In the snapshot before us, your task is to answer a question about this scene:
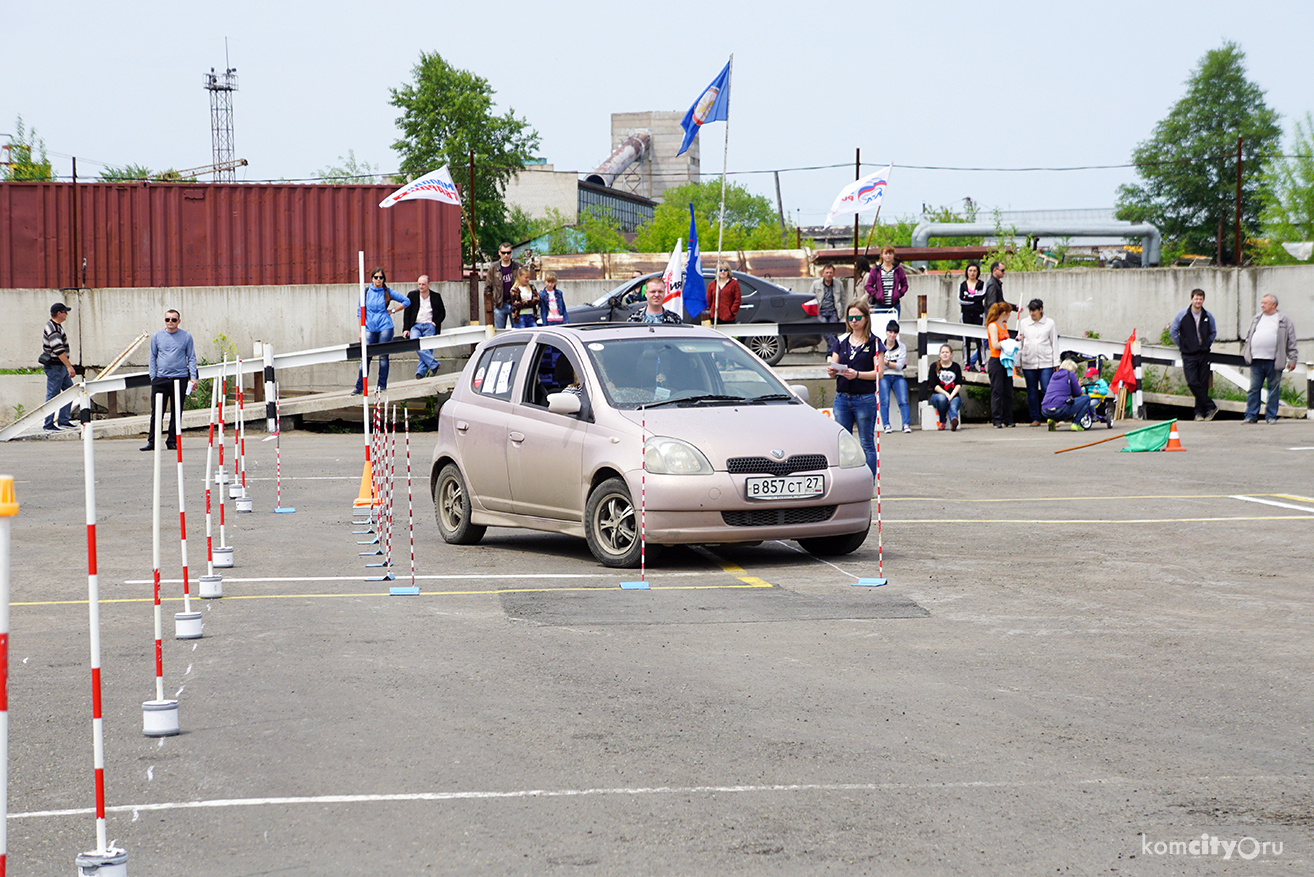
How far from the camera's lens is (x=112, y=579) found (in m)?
9.76

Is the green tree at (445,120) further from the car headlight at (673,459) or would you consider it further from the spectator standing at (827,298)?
the car headlight at (673,459)

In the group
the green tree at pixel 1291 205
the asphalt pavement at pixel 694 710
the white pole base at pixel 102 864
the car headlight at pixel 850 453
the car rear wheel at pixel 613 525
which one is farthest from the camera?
the green tree at pixel 1291 205

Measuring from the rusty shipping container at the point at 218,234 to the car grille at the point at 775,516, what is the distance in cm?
2201

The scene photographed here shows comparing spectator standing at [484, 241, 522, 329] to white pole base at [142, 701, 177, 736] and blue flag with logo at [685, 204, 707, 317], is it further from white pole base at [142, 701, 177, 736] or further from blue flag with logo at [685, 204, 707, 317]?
white pole base at [142, 701, 177, 736]

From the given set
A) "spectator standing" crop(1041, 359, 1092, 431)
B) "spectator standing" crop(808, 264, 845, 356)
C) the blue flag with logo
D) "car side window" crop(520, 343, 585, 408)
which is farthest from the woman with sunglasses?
"car side window" crop(520, 343, 585, 408)

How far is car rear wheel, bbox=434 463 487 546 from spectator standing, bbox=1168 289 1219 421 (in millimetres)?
14797

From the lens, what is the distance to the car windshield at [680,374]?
1039 centimetres

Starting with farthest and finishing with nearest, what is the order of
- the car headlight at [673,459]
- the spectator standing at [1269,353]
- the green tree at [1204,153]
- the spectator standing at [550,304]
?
the green tree at [1204,153] → the spectator standing at [550,304] → the spectator standing at [1269,353] → the car headlight at [673,459]

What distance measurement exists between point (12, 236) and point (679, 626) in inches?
1036

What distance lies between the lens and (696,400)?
34.1 feet

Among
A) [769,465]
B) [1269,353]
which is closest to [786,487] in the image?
[769,465]

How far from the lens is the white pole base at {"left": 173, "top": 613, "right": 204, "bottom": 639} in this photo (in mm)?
7488

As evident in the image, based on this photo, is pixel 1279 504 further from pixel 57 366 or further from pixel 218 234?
pixel 218 234

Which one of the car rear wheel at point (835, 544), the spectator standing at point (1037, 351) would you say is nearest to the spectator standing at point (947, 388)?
the spectator standing at point (1037, 351)
